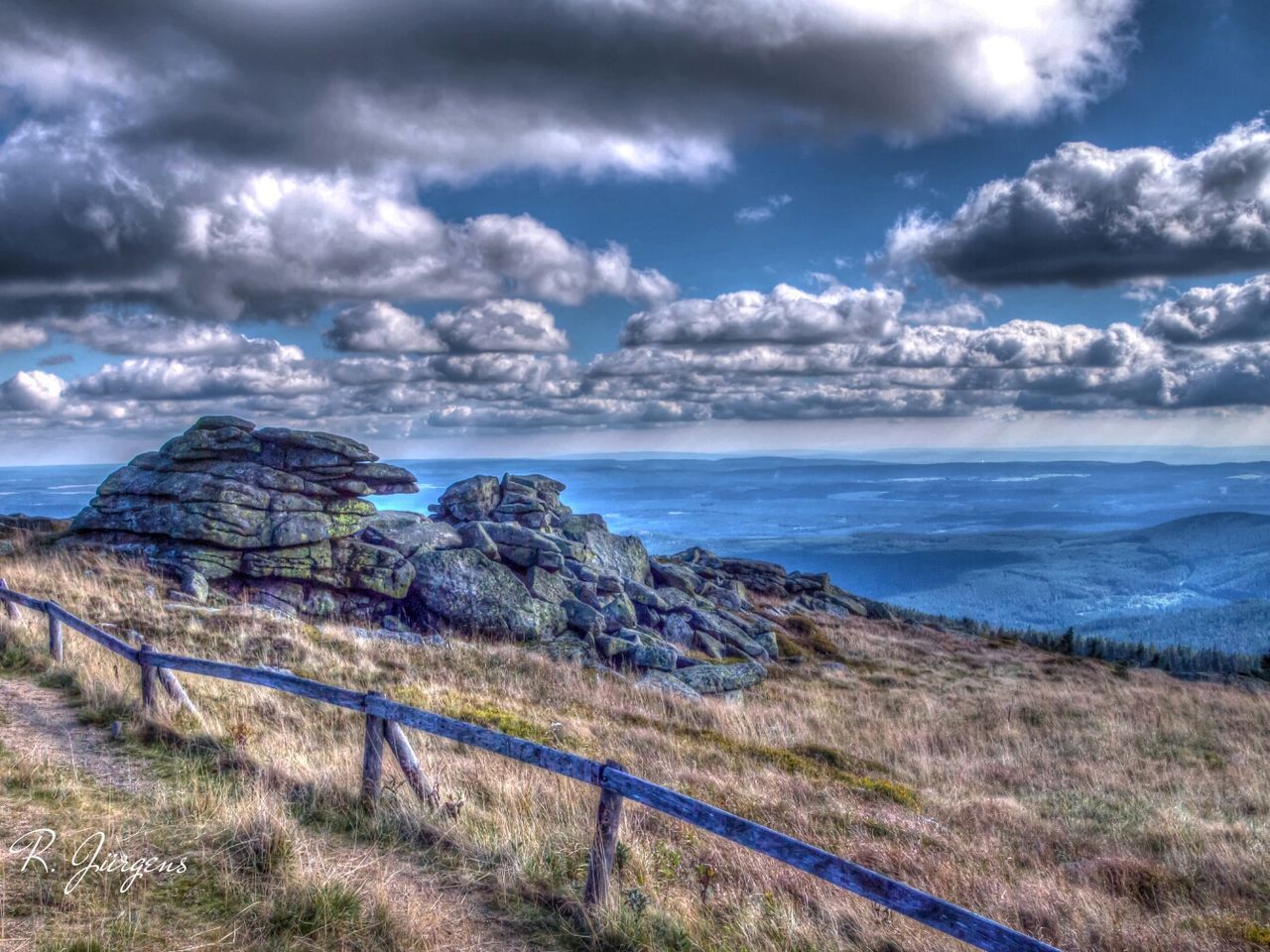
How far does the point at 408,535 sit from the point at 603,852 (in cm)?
2552

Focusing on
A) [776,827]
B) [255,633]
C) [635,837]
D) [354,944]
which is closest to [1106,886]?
[776,827]

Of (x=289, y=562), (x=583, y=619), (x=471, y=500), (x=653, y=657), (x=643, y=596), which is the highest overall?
(x=471, y=500)

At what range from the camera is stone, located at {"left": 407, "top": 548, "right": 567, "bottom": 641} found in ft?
84.9

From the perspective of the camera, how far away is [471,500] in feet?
123

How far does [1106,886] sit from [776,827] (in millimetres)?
3767

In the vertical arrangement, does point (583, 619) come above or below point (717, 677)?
above

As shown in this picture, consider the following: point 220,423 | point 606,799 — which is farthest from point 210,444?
point 606,799

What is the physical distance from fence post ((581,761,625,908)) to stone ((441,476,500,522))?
3128cm

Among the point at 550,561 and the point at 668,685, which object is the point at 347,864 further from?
the point at 550,561

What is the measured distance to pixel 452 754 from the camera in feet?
33.2

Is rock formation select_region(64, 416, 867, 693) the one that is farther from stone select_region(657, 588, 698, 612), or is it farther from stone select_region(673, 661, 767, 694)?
stone select_region(657, 588, 698, 612)

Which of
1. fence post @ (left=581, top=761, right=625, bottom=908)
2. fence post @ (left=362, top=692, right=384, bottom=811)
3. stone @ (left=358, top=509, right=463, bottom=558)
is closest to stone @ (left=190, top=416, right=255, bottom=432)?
stone @ (left=358, top=509, right=463, bottom=558)

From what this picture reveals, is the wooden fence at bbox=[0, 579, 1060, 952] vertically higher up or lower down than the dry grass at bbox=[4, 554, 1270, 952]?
higher up

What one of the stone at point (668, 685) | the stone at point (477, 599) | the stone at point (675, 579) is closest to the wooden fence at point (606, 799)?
the stone at point (668, 685)
